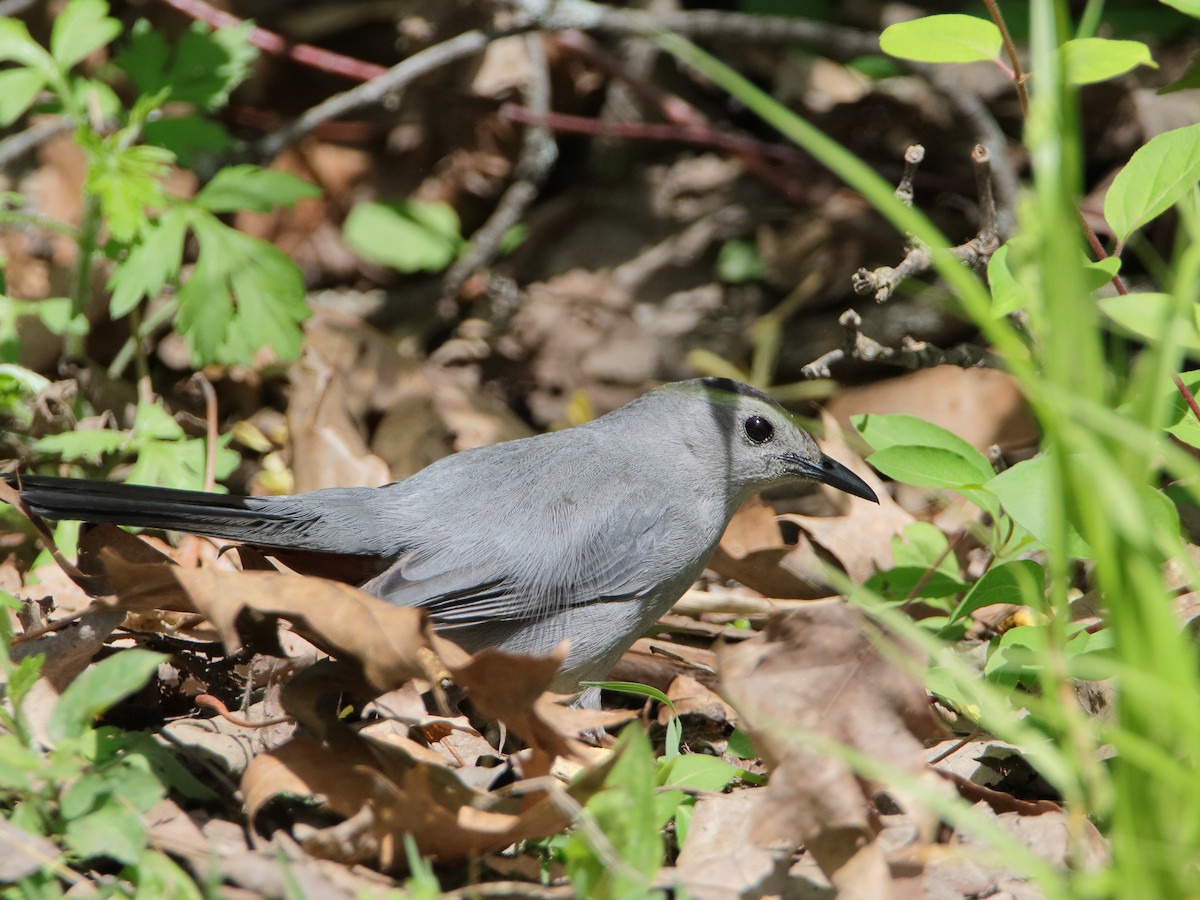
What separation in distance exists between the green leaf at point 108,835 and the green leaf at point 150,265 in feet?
7.14

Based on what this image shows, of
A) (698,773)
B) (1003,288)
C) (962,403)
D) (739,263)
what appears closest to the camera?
(1003,288)

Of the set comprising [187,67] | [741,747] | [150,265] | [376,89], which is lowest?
[741,747]

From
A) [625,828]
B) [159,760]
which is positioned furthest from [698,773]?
[159,760]

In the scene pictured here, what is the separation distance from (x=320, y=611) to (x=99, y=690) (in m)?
0.47

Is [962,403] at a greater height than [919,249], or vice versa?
[919,249]

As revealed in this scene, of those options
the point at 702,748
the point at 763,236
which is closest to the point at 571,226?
the point at 763,236

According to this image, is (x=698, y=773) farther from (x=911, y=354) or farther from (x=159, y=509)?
(x=911, y=354)

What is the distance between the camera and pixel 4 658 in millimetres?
2439

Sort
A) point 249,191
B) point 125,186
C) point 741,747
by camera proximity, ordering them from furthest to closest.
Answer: point 249,191, point 125,186, point 741,747

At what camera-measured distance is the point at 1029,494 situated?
280cm

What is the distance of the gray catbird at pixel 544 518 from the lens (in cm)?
346

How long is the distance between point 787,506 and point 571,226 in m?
2.20

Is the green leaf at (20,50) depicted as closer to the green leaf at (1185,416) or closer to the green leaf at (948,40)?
the green leaf at (948,40)

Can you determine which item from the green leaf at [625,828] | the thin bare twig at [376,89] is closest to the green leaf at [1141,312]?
the green leaf at [625,828]
